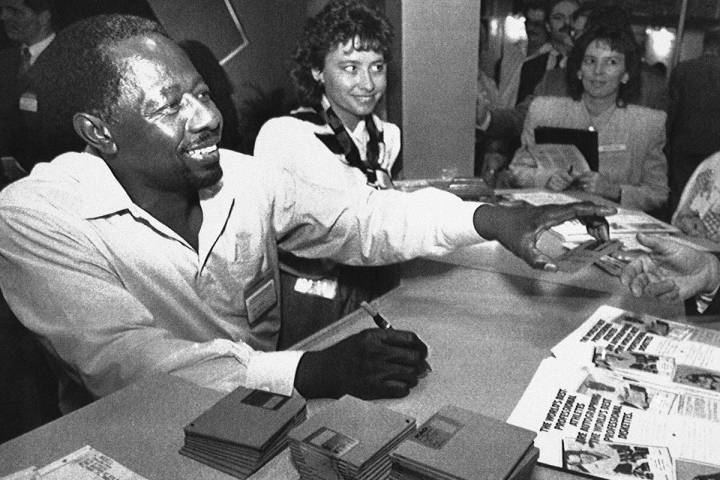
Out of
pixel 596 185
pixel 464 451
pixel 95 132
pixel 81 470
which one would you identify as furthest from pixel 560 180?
pixel 81 470

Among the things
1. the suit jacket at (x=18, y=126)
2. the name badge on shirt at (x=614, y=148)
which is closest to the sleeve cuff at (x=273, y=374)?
the suit jacket at (x=18, y=126)

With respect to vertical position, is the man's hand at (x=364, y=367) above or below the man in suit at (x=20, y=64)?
below

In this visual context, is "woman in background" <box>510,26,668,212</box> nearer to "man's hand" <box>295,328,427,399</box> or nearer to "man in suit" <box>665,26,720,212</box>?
"man in suit" <box>665,26,720,212</box>

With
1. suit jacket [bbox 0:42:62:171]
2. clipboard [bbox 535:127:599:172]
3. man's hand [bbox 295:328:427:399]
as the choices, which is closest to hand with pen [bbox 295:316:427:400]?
man's hand [bbox 295:328:427:399]

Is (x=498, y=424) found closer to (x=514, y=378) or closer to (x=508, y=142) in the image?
(x=514, y=378)

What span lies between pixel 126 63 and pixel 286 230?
0.58 meters

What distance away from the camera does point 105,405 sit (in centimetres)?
96

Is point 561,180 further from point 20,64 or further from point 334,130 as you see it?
point 20,64

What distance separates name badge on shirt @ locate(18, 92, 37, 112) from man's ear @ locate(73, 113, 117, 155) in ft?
0.59

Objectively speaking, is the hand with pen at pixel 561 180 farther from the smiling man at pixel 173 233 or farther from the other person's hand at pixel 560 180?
the smiling man at pixel 173 233

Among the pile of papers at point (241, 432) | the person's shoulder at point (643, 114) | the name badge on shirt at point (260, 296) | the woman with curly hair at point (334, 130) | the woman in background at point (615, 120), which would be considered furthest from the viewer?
the person's shoulder at point (643, 114)

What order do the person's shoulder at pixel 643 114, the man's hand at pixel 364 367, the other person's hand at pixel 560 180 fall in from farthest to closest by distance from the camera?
the person's shoulder at pixel 643 114, the other person's hand at pixel 560 180, the man's hand at pixel 364 367

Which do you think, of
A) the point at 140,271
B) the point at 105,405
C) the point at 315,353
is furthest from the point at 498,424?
the point at 140,271

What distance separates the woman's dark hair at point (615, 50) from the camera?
2645 mm
